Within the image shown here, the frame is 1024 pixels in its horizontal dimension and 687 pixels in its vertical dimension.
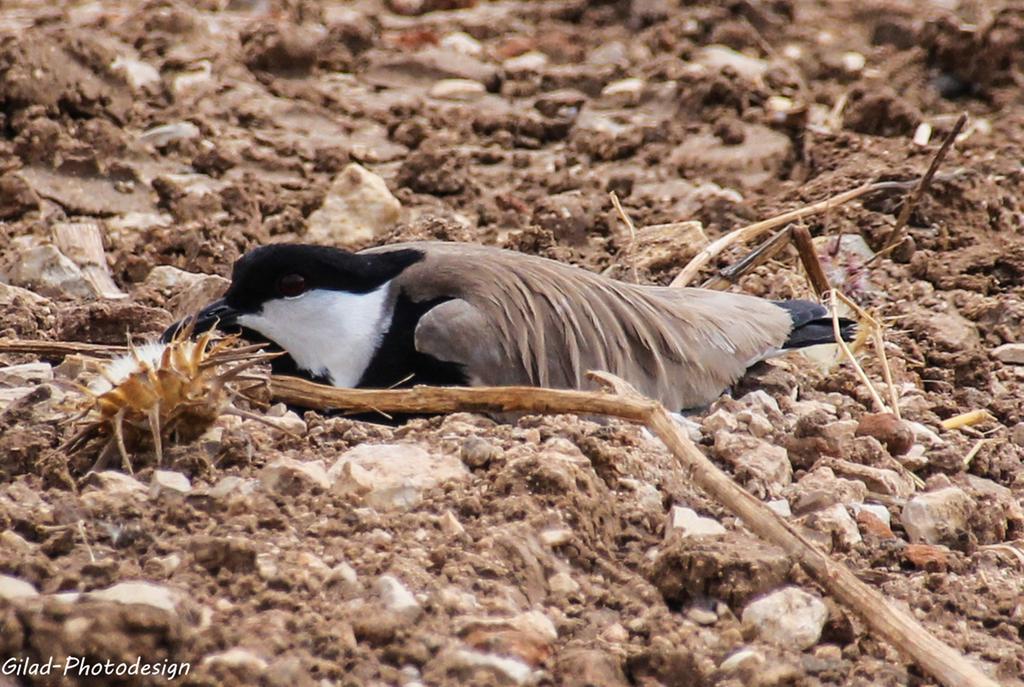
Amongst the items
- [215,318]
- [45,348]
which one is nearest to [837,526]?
[215,318]

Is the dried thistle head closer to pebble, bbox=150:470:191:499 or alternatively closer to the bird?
pebble, bbox=150:470:191:499

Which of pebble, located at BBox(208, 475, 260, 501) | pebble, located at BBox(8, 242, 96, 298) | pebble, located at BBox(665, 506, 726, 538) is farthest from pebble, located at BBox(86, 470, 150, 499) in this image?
pebble, located at BBox(8, 242, 96, 298)

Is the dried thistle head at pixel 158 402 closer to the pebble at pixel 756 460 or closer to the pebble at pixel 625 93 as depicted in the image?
the pebble at pixel 756 460

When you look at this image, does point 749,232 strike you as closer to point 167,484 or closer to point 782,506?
point 782,506

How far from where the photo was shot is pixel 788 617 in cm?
352

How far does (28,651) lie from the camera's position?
3.01 metres

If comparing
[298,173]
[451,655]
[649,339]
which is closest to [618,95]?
[298,173]

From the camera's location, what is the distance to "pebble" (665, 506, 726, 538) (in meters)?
3.84

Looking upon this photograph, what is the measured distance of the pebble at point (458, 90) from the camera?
8875 millimetres

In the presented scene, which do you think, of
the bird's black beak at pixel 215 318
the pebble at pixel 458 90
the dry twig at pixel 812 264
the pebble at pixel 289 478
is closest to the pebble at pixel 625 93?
the pebble at pixel 458 90

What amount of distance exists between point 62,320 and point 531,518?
231 centimetres

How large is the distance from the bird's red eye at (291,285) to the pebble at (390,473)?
1018 mm

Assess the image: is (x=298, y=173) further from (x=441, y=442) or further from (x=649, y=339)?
(x=441, y=442)

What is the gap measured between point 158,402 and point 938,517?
2.03 metres
